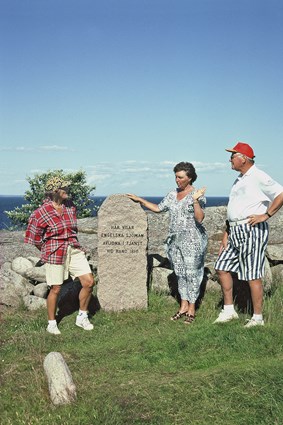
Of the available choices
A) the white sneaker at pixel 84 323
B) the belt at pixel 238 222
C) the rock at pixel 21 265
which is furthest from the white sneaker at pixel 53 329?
the belt at pixel 238 222

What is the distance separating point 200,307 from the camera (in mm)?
9898

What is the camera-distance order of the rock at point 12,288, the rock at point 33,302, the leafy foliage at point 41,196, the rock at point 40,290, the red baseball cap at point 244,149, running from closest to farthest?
the red baseball cap at point 244,149 → the rock at point 33,302 → the rock at point 12,288 → the rock at point 40,290 → the leafy foliage at point 41,196

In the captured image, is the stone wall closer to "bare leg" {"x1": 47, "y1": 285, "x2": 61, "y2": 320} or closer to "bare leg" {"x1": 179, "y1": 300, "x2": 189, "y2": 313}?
"bare leg" {"x1": 179, "y1": 300, "x2": 189, "y2": 313}

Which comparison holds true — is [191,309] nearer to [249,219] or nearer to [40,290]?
[249,219]

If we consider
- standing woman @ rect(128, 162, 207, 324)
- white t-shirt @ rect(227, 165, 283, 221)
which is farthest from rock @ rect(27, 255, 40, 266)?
white t-shirt @ rect(227, 165, 283, 221)

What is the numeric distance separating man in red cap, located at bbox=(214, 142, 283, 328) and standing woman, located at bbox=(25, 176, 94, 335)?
236 cm

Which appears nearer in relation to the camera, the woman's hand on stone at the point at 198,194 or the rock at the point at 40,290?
the woman's hand on stone at the point at 198,194

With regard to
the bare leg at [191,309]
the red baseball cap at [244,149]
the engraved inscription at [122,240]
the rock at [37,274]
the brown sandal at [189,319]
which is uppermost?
the red baseball cap at [244,149]

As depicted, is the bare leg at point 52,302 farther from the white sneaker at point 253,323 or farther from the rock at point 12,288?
the white sneaker at point 253,323

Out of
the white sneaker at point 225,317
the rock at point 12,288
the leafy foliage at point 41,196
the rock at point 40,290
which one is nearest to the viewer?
the white sneaker at point 225,317

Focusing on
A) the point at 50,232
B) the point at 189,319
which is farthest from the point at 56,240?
the point at 189,319

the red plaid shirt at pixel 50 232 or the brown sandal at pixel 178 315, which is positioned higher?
the red plaid shirt at pixel 50 232

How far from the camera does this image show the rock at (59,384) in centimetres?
607

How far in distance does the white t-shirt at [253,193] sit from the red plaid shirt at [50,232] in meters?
2.72
